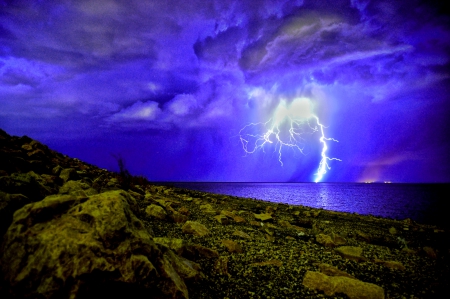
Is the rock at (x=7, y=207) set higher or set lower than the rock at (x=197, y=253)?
higher

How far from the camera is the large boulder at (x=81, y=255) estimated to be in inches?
89.9

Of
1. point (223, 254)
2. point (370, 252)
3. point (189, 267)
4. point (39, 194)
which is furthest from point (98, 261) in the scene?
point (370, 252)

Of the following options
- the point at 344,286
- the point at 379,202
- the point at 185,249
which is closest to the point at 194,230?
the point at 185,249

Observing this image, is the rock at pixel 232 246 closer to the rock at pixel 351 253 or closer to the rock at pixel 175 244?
the rock at pixel 175 244

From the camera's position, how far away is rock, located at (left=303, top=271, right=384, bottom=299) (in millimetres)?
3893

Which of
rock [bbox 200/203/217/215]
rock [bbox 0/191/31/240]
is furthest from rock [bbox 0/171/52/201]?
rock [bbox 200/203/217/215]

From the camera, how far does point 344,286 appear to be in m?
4.06

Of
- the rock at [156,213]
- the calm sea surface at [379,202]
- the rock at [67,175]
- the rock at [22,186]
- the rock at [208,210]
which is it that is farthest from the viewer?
the calm sea surface at [379,202]

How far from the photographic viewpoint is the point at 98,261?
2512mm

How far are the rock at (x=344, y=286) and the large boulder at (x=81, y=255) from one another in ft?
8.93

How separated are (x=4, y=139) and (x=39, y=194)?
10.1m

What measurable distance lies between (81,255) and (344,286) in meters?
4.37

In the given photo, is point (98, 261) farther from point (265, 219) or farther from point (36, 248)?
point (265, 219)

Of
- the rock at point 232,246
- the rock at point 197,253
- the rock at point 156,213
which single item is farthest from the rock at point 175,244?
the rock at point 156,213
